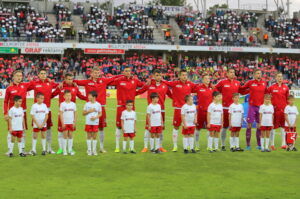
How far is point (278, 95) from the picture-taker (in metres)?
13.6

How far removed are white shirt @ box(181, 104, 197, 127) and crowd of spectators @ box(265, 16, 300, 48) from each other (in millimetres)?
44213

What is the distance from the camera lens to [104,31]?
157 feet

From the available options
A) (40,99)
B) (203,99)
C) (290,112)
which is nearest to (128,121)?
(203,99)

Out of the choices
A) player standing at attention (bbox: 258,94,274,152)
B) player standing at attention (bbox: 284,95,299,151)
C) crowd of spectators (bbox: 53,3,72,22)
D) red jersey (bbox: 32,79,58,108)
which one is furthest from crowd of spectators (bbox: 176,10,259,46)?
red jersey (bbox: 32,79,58,108)

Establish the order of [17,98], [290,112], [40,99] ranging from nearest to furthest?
[17,98], [40,99], [290,112]

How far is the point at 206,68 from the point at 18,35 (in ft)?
63.0

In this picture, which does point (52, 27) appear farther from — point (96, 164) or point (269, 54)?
point (96, 164)

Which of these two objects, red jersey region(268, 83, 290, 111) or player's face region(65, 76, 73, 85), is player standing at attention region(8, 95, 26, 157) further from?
red jersey region(268, 83, 290, 111)

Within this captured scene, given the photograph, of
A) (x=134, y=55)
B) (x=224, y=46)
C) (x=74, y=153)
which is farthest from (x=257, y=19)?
(x=74, y=153)

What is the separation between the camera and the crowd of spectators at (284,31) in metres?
54.7

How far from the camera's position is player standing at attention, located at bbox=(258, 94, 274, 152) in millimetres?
13078

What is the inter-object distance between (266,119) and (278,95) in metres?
0.95

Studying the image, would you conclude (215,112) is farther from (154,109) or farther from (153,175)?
(153,175)

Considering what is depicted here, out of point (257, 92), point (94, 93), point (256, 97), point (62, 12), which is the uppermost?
point (62, 12)
